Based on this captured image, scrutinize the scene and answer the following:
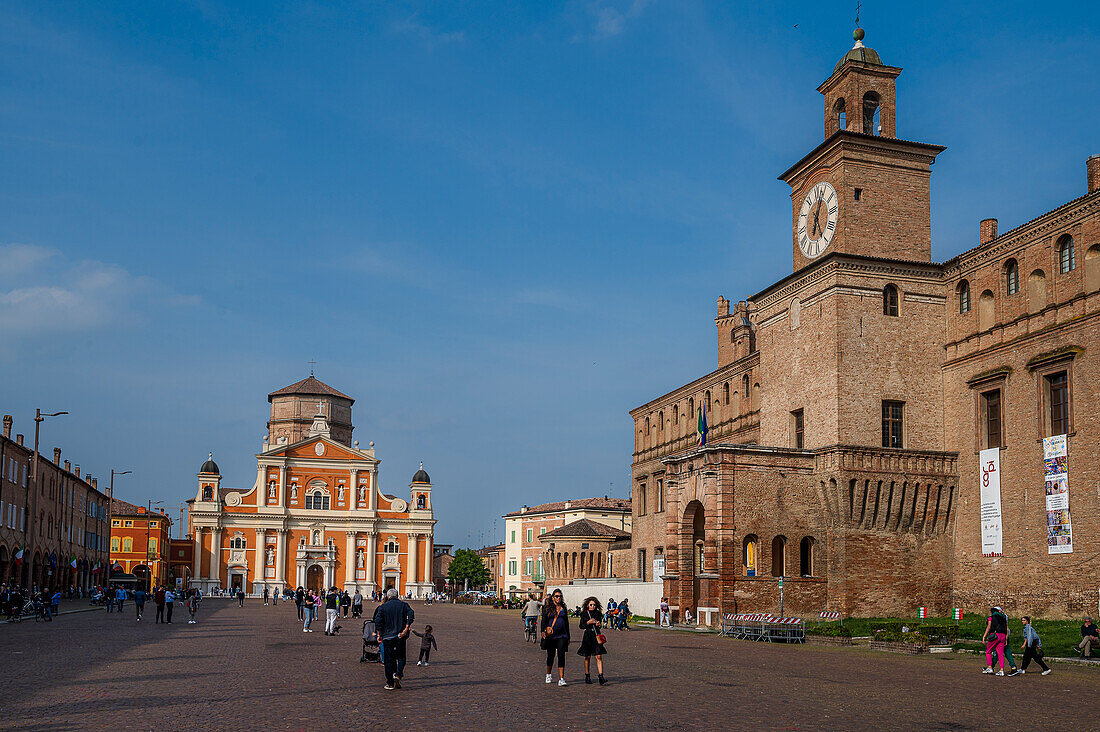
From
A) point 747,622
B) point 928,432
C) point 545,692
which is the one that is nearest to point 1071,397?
point 928,432

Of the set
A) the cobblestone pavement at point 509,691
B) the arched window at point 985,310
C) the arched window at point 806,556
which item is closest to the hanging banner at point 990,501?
the arched window at point 985,310

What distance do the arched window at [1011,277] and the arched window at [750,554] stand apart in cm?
1262

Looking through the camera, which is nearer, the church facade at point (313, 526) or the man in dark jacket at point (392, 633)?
the man in dark jacket at point (392, 633)

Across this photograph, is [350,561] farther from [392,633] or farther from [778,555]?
[392,633]

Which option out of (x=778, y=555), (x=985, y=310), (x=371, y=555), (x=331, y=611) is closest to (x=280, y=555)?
(x=371, y=555)

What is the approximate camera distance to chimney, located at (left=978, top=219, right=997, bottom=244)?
4128cm

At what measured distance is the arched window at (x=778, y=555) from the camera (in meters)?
39.9

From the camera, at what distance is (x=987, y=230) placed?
41.5 m

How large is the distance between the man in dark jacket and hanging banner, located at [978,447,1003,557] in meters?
26.4

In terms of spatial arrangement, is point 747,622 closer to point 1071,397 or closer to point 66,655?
point 1071,397

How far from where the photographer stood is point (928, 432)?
4050 cm

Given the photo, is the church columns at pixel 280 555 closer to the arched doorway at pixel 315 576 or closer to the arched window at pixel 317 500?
the arched doorway at pixel 315 576

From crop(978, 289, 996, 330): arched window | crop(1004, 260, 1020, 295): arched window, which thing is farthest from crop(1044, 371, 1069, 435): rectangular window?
crop(978, 289, 996, 330): arched window

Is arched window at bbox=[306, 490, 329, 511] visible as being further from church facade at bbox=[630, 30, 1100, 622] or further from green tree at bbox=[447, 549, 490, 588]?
church facade at bbox=[630, 30, 1100, 622]
